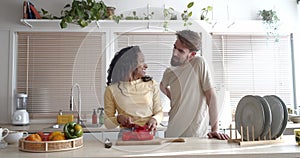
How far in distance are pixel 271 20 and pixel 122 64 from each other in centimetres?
257

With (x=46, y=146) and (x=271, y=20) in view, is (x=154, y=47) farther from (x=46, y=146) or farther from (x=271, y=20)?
(x=271, y=20)

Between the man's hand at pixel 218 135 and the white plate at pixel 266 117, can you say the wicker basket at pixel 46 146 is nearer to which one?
the man's hand at pixel 218 135

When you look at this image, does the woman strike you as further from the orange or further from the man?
the orange

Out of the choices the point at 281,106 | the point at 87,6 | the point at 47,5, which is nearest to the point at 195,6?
the point at 87,6

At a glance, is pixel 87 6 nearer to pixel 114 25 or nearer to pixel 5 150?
pixel 114 25

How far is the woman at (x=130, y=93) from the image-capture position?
140 cm

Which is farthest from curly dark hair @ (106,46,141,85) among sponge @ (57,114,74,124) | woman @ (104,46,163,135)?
sponge @ (57,114,74,124)

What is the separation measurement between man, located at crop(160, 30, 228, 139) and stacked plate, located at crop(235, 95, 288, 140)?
6.1 inches

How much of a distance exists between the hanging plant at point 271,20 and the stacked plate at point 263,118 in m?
2.12

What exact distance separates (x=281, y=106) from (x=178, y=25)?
649 millimetres

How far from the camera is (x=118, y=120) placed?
1.44 m

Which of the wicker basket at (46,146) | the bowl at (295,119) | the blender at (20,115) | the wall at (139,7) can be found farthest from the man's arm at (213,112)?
the blender at (20,115)

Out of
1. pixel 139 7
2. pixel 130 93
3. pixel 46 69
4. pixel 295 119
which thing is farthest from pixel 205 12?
pixel 130 93

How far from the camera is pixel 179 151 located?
134 cm
